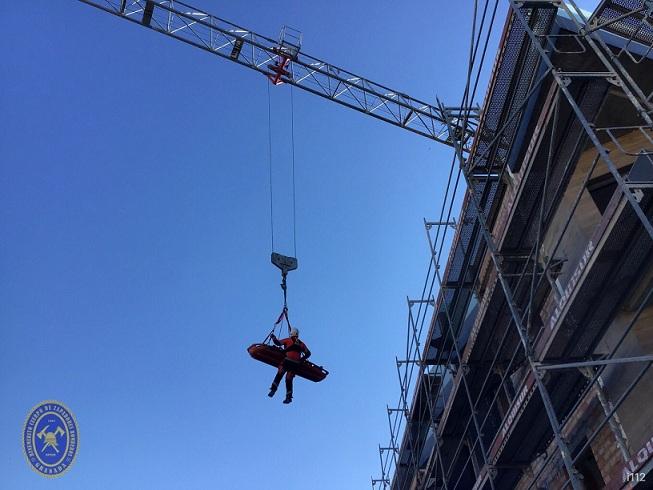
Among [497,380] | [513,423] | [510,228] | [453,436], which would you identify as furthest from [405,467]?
[510,228]

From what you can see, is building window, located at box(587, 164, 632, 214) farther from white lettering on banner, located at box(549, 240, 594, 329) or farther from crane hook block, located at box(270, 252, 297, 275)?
crane hook block, located at box(270, 252, 297, 275)

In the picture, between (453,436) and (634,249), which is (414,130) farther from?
(634,249)

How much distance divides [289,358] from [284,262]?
14.2 feet

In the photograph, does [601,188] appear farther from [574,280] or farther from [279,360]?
[279,360]

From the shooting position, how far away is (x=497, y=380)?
14.7m

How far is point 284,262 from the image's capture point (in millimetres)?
16812

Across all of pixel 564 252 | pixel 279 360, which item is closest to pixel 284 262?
pixel 279 360

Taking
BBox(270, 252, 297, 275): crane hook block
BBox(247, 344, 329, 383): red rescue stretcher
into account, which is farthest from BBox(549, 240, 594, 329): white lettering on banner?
BBox(270, 252, 297, 275): crane hook block

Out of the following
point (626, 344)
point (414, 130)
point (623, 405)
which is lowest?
point (623, 405)

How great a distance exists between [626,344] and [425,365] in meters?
7.95

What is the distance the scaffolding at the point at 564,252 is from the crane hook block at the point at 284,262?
13.0 ft

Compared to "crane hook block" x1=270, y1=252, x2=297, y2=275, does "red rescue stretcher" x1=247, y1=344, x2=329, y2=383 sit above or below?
below

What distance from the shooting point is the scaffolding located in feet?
28.4

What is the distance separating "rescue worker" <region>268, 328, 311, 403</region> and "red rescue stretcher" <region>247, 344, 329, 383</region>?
23 mm
